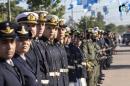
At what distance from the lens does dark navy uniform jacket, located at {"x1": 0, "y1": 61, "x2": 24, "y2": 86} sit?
5.36m

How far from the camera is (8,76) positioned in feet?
17.7

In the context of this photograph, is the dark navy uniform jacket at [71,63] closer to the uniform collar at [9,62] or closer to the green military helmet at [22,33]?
the green military helmet at [22,33]

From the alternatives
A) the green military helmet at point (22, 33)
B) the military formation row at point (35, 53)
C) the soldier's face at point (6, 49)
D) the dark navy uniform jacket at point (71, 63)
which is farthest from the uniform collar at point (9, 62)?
the dark navy uniform jacket at point (71, 63)

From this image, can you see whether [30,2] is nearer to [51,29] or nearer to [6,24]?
[51,29]

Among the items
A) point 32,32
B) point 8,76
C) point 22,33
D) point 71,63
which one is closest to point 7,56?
point 8,76

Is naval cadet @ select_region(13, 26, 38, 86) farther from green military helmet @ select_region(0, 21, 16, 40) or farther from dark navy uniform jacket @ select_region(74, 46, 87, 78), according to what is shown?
dark navy uniform jacket @ select_region(74, 46, 87, 78)

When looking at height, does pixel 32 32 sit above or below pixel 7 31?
below

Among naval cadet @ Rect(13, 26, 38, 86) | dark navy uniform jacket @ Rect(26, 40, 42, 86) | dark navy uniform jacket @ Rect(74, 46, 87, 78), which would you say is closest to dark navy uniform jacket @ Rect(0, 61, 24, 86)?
naval cadet @ Rect(13, 26, 38, 86)

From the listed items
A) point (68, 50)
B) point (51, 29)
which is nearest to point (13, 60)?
point (51, 29)

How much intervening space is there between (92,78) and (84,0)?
903 inches

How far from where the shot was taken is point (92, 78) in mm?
15086

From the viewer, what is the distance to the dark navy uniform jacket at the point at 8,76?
17.6 feet

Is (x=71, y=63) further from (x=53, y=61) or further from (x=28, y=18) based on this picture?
(x=28, y=18)

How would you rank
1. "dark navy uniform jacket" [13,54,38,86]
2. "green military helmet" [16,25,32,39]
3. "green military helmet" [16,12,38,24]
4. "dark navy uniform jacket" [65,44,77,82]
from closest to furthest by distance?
"dark navy uniform jacket" [13,54,38,86] < "green military helmet" [16,25,32,39] < "green military helmet" [16,12,38,24] < "dark navy uniform jacket" [65,44,77,82]
